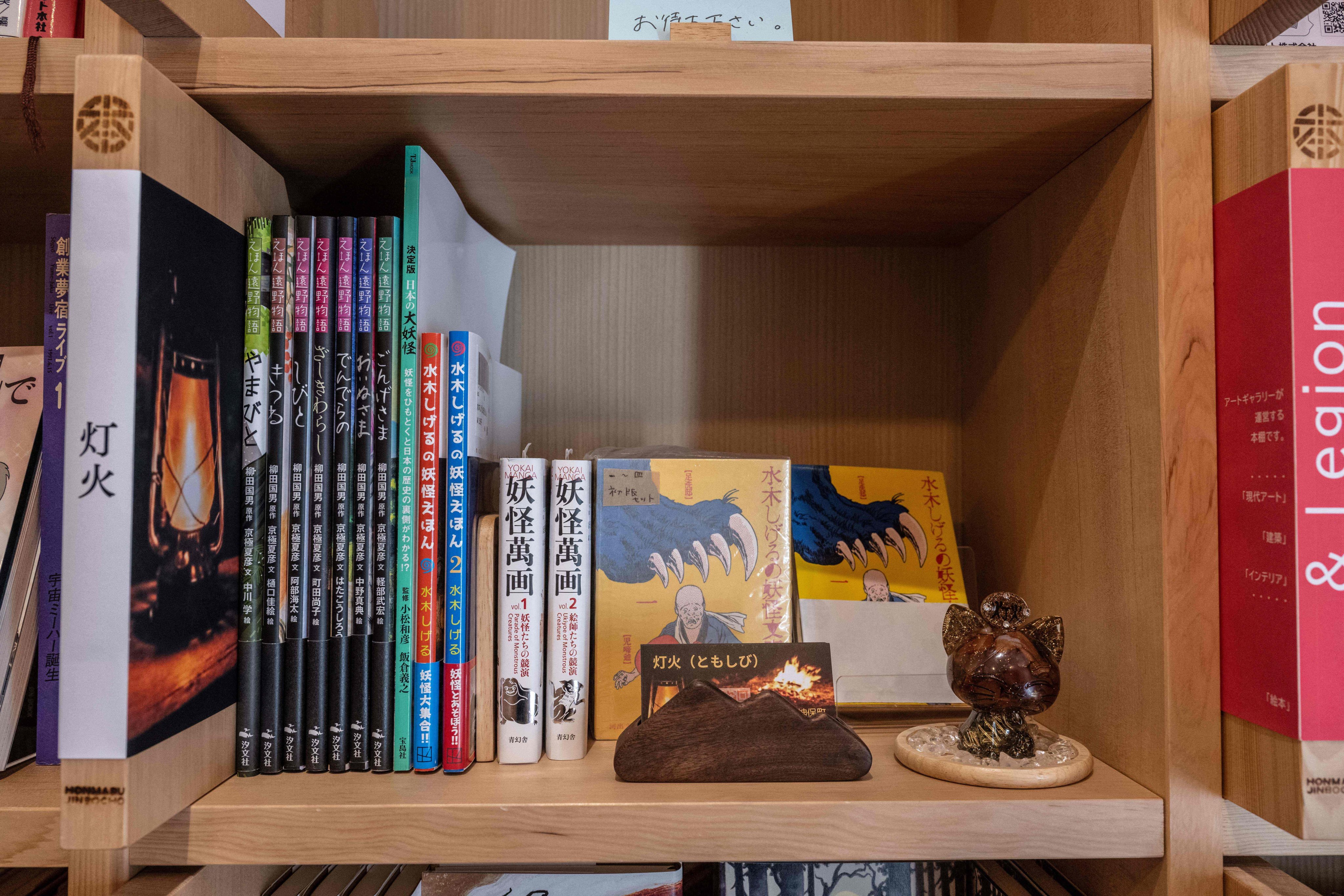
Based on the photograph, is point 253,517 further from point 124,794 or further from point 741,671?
point 741,671

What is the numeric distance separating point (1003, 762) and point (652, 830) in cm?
26

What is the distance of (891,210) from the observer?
770mm

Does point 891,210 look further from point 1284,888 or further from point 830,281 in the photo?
point 1284,888

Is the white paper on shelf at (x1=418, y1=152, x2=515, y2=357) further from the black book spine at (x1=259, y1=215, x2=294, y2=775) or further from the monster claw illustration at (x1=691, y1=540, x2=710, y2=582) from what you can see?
the monster claw illustration at (x1=691, y1=540, x2=710, y2=582)

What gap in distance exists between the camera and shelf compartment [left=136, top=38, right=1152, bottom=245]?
53 cm

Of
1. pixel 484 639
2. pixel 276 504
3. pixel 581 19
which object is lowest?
pixel 484 639

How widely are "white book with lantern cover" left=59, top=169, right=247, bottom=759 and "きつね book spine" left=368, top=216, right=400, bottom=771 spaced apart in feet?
0.37

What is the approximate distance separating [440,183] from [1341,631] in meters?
0.72

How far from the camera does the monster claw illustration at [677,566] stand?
2.21 feet

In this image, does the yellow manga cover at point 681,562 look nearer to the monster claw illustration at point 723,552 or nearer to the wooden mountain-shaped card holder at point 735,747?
the monster claw illustration at point 723,552

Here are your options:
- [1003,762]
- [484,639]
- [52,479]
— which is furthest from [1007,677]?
[52,479]

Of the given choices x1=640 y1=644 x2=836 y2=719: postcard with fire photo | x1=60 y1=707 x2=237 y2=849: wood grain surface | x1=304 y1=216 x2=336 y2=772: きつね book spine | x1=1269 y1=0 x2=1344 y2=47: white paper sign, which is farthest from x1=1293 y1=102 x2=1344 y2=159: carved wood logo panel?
x1=60 y1=707 x2=237 y2=849: wood grain surface

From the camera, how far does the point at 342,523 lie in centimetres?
58

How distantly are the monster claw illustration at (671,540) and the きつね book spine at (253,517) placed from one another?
0.27 meters
